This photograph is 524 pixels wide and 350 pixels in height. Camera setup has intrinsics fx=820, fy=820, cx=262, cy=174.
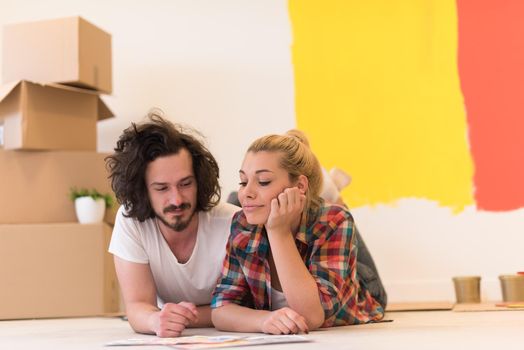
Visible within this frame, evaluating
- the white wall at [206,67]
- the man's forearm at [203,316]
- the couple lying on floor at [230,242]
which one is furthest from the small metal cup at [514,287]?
the man's forearm at [203,316]

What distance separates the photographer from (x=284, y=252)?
1.76 meters

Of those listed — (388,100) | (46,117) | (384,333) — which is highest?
(388,100)

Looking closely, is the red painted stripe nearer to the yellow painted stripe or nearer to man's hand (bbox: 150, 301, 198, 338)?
the yellow painted stripe

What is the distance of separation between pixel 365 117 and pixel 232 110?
584 millimetres

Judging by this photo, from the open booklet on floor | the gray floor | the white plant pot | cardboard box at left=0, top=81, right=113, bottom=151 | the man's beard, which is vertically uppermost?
cardboard box at left=0, top=81, right=113, bottom=151

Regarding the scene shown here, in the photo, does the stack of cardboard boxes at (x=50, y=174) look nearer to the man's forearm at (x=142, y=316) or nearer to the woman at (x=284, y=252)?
the man's forearm at (x=142, y=316)

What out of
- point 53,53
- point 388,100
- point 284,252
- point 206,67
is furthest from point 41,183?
point 284,252

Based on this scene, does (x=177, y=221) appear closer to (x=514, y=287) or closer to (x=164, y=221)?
(x=164, y=221)

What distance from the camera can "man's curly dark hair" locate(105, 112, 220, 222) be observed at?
6.51ft

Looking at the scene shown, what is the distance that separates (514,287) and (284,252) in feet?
4.70

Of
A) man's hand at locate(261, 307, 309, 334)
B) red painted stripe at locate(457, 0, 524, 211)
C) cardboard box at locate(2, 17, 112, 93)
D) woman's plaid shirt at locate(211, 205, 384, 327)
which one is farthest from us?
red painted stripe at locate(457, 0, 524, 211)

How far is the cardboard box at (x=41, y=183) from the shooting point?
3057 millimetres

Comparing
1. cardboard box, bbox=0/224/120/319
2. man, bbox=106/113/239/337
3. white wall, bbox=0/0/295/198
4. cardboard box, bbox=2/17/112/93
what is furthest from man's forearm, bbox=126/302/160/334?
white wall, bbox=0/0/295/198

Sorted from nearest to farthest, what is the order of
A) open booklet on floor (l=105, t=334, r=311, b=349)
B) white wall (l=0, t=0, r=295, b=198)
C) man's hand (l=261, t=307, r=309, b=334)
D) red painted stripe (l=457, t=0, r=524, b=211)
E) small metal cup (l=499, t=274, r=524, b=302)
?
open booklet on floor (l=105, t=334, r=311, b=349) → man's hand (l=261, t=307, r=309, b=334) → small metal cup (l=499, t=274, r=524, b=302) → red painted stripe (l=457, t=0, r=524, b=211) → white wall (l=0, t=0, r=295, b=198)
